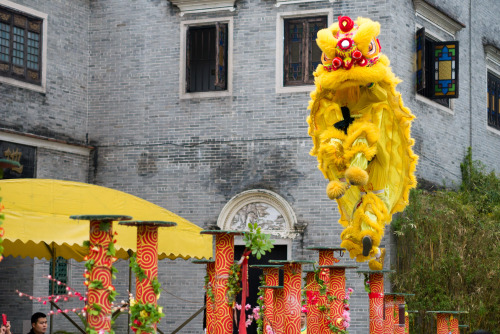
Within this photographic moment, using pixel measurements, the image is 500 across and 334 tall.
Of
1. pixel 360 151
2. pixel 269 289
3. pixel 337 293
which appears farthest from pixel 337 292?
pixel 360 151

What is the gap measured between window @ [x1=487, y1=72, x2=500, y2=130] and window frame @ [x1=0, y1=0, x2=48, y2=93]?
377 inches

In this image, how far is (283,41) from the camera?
16859 millimetres

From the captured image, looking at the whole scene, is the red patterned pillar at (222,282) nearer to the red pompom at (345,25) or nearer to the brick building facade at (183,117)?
the red pompom at (345,25)

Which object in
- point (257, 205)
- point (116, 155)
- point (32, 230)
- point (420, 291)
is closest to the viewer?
point (32, 230)

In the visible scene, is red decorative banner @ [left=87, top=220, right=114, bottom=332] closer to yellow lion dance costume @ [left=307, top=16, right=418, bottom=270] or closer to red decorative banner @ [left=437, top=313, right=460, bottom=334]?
yellow lion dance costume @ [left=307, top=16, right=418, bottom=270]

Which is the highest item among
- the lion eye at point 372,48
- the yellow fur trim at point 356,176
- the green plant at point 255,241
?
the lion eye at point 372,48

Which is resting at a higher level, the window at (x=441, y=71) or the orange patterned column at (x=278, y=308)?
the window at (x=441, y=71)

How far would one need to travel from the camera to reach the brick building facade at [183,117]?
1634cm

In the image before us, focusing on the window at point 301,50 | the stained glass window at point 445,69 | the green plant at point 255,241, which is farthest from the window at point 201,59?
the green plant at point 255,241

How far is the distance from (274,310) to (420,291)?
532 centimetres

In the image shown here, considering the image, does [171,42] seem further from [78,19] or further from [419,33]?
[419,33]

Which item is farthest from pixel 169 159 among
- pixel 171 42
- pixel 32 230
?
pixel 32 230

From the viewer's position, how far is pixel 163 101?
17516 millimetres

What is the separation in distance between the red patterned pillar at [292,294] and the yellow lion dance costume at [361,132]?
84 cm
